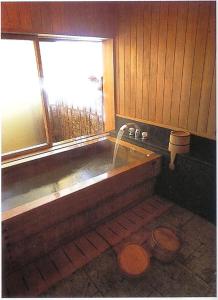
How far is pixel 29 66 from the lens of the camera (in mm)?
2756

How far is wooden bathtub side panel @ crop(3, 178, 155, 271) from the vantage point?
1864 millimetres

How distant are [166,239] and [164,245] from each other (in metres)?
0.08

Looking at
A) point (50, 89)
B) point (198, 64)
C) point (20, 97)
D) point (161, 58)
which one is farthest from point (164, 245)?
point (50, 89)

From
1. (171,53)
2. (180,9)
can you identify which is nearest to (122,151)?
(171,53)

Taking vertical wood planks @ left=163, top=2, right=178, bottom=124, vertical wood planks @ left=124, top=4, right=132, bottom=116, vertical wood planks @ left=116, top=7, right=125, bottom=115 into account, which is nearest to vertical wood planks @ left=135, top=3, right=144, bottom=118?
vertical wood planks @ left=124, top=4, right=132, bottom=116

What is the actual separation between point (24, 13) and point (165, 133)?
6.57 feet

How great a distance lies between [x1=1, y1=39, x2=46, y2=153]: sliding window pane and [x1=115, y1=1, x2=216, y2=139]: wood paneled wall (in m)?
1.17

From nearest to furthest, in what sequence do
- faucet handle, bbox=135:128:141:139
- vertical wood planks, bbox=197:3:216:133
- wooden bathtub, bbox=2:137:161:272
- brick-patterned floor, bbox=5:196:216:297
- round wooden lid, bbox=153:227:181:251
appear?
brick-patterned floor, bbox=5:196:216:297
wooden bathtub, bbox=2:137:161:272
round wooden lid, bbox=153:227:181:251
vertical wood planks, bbox=197:3:216:133
faucet handle, bbox=135:128:141:139

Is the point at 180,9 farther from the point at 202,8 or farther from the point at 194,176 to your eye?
the point at 194,176

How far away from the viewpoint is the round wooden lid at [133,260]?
1780 mm

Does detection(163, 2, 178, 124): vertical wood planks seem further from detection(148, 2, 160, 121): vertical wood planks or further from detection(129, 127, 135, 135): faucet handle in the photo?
detection(129, 127, 135, 135): faucet handle

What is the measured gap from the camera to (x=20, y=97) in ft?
9.64

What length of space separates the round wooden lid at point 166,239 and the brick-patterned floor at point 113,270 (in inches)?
5.8

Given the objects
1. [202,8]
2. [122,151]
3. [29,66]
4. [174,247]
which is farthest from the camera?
[122,151]
